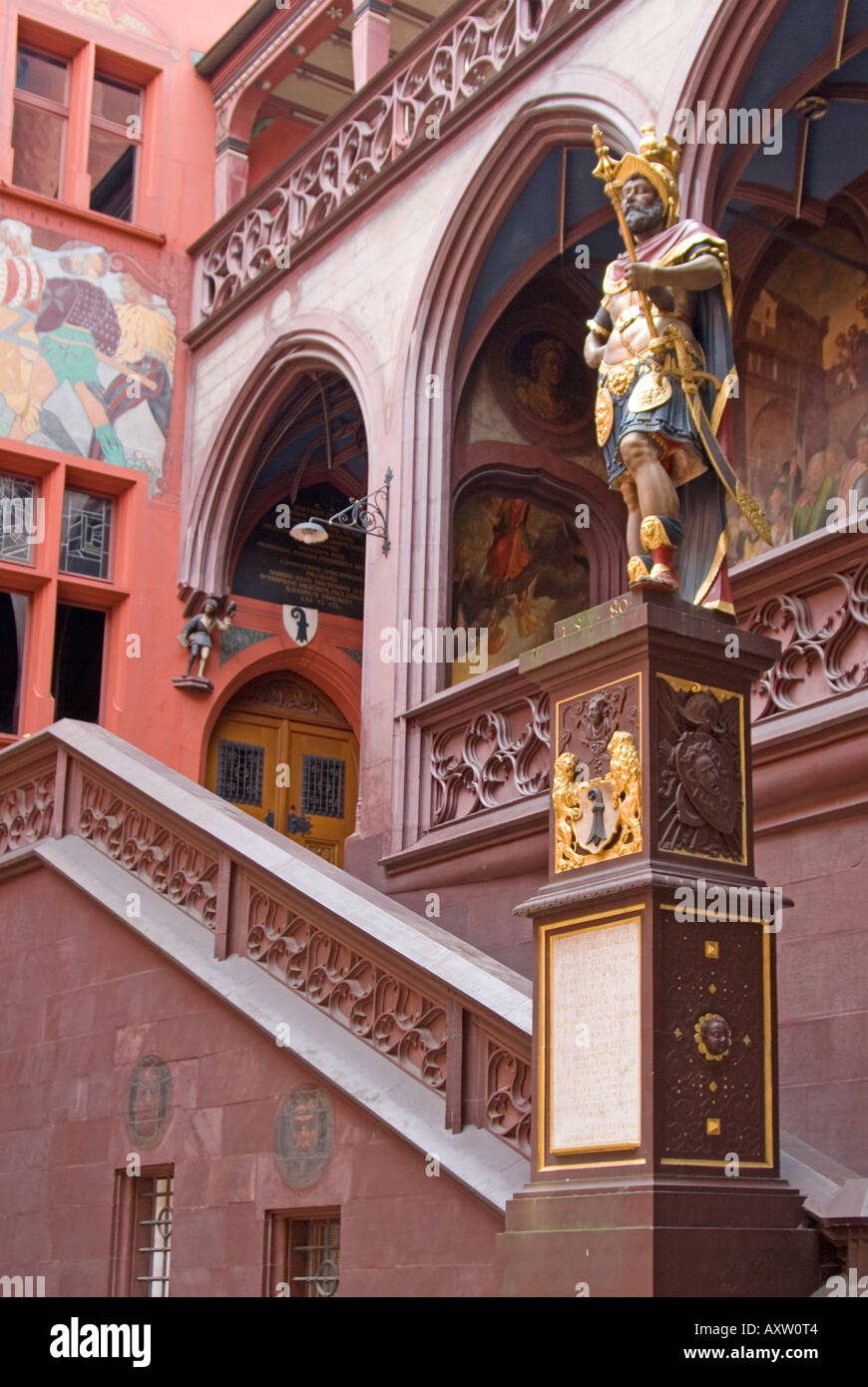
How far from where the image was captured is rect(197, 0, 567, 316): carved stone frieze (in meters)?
12.6

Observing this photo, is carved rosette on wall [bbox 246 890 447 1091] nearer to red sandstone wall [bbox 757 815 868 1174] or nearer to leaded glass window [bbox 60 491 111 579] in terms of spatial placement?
red sandstone wall [bbox 757 815 868 1174]

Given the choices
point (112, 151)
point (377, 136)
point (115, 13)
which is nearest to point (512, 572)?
point (377, 136)

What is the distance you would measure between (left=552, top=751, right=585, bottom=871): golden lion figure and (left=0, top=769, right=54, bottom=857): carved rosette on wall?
504 centimetres

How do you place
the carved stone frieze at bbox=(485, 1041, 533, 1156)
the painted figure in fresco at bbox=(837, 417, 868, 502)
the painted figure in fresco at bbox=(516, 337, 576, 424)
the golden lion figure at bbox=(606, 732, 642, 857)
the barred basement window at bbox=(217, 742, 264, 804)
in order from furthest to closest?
the barred basement window at bbox=(217, 742, 264, 804), the painted figure in fresco at bbox=(516, 337, 576, 424), the painted figure in fresco at bbox=(837, 417, 868, 502), the carved stone frieze at bbox=(485, 1041, 533, 1156), the golden lion figure at bbox=(606, 732, 642, 857)

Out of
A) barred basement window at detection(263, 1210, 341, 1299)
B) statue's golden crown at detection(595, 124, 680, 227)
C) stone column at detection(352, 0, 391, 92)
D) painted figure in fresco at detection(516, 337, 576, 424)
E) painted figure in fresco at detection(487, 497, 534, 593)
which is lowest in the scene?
barred basement window at detection(263, 1210, 341, 1299)

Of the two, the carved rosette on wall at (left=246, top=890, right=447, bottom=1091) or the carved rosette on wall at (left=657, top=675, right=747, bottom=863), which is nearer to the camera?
the carved rosette on wall at (left=657, top=675, right=747, bottom=863)

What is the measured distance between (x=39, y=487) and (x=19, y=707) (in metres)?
1.98

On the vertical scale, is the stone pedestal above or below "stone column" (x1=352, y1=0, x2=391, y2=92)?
below

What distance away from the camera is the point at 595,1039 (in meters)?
5.72

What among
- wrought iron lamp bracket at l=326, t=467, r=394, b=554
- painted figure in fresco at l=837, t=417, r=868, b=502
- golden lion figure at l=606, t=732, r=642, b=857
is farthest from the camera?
wrought iron lamp bracket at l=326, t=467, r=394, b=554

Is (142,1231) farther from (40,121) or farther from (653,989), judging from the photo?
(40,121)

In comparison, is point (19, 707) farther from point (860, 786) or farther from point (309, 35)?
point (860, 786)

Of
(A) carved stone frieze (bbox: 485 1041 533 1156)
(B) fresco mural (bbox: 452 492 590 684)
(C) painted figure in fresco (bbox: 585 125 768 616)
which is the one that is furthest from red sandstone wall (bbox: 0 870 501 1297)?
(B) fresco mural (bbox: 452 492 590 684)

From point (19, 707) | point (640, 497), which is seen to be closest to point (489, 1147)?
point (640, 497)
